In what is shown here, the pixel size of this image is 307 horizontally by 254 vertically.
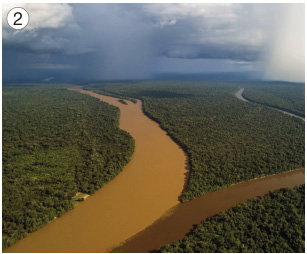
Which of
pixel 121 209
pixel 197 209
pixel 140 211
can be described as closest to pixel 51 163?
pixel 121 209

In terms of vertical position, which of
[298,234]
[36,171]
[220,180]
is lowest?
[298,234]

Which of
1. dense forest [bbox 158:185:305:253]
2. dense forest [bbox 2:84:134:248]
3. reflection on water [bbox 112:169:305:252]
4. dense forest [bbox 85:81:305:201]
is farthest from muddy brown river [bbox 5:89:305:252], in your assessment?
dense forest [bbox 158:185:305:253]

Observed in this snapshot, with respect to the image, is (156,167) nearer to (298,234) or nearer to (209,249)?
(209,249)

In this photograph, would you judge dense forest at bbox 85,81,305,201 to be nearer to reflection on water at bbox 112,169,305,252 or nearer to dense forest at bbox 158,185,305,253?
reflection on water at bbox 112,169,305,252

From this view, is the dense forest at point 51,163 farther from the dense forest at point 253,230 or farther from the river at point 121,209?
the dense forest at point 253,230

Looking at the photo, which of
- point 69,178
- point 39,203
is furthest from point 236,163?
point 39,203

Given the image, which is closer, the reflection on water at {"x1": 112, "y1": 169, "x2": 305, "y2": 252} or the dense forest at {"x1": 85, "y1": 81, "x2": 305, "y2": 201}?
the reflection on water at {"x1": 112, "y1": 169, "x2": 305, "y2": 252}
